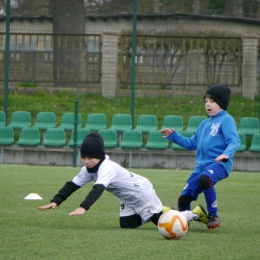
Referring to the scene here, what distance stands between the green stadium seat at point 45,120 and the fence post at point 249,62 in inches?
206

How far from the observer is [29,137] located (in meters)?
17.0

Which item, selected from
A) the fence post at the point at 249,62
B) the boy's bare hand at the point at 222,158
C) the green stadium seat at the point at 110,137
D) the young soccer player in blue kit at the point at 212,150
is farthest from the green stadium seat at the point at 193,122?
the boy's bare hand at the point at 222,158

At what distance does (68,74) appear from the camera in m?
18.3

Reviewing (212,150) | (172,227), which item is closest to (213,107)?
(212,150)

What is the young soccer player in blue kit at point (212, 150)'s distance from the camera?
6398 millimetres

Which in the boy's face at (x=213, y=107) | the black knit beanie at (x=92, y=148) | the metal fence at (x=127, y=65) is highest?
the metal fence at (x=127, y=65)

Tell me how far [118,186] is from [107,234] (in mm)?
617

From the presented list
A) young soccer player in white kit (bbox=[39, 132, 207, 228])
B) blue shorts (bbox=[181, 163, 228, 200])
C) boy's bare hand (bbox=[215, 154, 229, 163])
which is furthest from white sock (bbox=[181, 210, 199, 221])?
boy's bare hand (bbox=[215, 154, 229, 163])

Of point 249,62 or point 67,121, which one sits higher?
point 249,62

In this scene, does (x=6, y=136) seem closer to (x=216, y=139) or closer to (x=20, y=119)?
(x=20, y=119)

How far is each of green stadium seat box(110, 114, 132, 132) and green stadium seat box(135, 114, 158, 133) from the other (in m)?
0.28

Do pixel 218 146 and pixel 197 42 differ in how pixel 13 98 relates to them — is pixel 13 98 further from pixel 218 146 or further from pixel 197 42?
pixel 218 146

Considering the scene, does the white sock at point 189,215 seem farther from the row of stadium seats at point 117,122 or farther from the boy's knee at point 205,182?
the row of stadium seats at point 117,122

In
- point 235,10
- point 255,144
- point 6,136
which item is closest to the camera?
point 255,144
